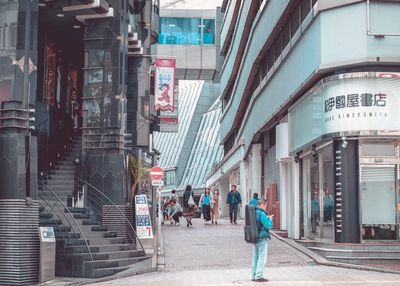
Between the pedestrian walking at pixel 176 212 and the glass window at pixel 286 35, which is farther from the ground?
the glass window at pixel 286 35

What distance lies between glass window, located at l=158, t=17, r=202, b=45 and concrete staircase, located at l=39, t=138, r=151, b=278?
1666 inches

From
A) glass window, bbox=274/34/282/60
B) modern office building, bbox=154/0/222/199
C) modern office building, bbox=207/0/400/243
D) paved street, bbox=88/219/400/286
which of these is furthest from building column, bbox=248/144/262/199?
paved street, bbox=88/219/400/286

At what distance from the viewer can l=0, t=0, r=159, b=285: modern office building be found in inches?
640

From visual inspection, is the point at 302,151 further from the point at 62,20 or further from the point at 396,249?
the point at 62,20

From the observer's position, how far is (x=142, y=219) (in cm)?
2138

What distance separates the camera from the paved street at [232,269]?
14.9 m

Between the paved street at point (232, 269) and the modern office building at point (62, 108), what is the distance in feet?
6.64

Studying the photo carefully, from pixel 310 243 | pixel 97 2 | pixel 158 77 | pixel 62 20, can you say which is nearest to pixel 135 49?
pixel 158 77

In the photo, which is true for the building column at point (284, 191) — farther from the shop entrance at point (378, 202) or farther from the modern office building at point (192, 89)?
the modern office building at point (192, 89)

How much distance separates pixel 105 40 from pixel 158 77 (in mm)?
6488

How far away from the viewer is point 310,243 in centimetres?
2084

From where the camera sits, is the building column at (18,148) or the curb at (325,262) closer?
the building column at (18,148)

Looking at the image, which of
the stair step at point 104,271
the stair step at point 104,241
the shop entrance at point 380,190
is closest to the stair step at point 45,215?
the stair step at point 104,241

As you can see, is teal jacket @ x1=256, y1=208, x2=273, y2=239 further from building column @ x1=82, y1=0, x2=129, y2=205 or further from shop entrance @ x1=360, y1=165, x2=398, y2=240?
building column @ x1=82, y1=0, x2=129, y2=205
